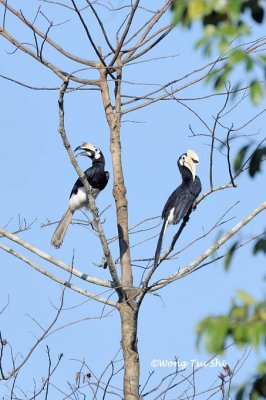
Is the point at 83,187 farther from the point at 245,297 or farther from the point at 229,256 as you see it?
the point at 245,297

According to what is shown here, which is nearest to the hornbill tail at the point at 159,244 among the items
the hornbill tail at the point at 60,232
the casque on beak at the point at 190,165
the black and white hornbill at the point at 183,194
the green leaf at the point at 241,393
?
the black and white hornbill at the point at 183,194

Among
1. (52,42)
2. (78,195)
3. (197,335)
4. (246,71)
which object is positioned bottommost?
(197,335)

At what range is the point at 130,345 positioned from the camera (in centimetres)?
486

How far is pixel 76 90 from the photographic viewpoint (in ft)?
17.0

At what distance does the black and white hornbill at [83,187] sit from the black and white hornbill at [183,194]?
2.71 feet

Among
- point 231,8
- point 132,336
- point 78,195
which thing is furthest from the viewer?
point 78,195

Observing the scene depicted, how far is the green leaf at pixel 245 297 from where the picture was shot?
5.78ft

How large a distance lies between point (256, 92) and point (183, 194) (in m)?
5.16

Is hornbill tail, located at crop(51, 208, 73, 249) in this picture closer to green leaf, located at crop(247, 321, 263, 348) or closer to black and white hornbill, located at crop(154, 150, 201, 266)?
black and white hornbill, located at crop(154, 150, 201, 266)

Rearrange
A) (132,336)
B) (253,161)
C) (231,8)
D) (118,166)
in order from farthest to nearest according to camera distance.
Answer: (118,166), (132,336), (253,161), (231,8)

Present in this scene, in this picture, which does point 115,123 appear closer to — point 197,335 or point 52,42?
point 52,42

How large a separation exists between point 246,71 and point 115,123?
358 cm

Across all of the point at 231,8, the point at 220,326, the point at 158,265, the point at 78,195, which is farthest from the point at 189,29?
the point at 78,195

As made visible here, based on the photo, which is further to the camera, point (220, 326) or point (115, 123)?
point (115, 123)
